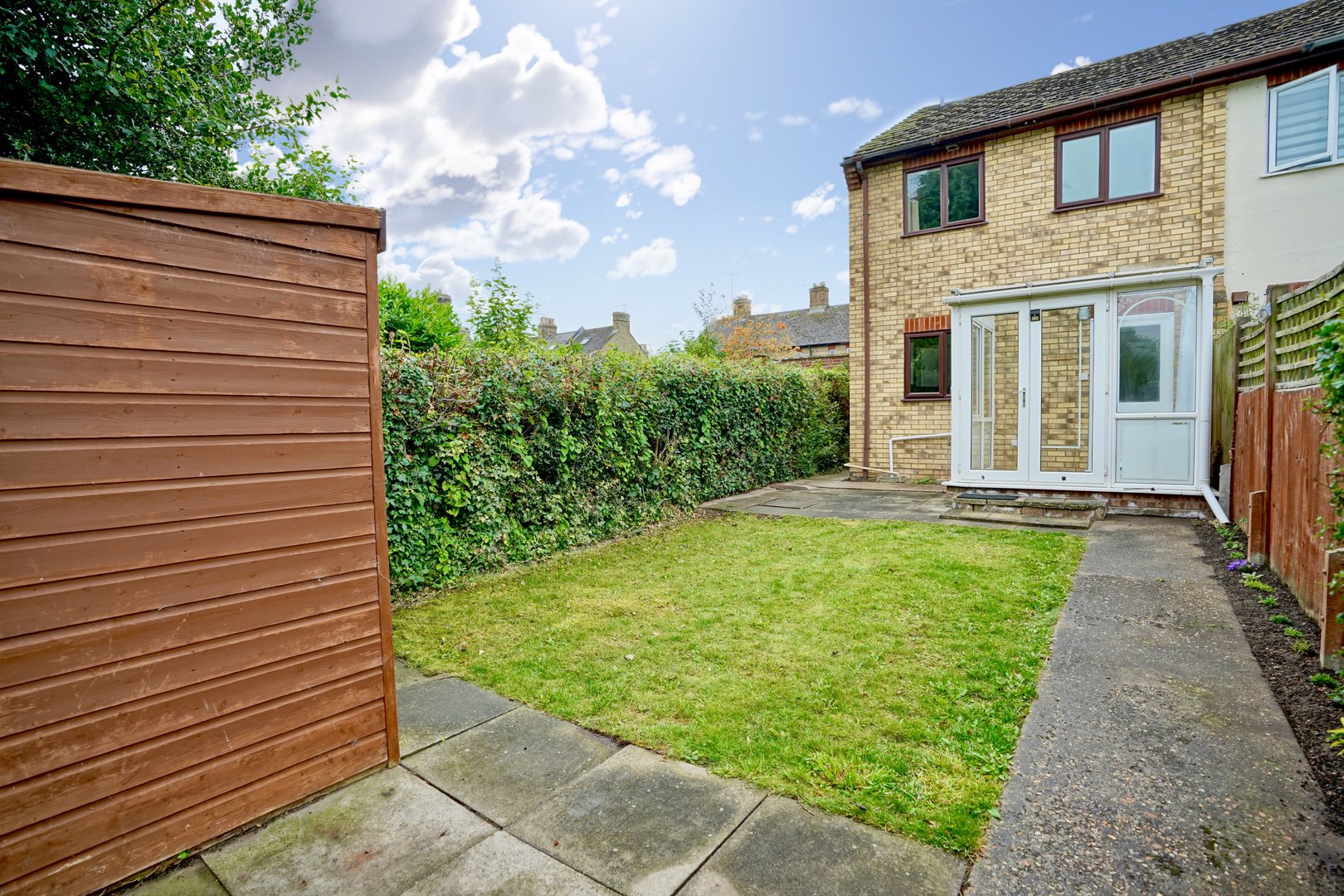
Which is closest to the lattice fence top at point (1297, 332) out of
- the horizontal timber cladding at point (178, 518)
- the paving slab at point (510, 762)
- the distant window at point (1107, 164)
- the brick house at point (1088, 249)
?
the brick house at point (1088, 249)

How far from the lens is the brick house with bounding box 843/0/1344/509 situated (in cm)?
764

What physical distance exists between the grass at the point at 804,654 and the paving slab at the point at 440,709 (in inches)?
5.4

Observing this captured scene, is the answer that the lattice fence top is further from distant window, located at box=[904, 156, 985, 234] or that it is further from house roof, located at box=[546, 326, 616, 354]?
house roof, located at box=[546, 326, 616, 354]

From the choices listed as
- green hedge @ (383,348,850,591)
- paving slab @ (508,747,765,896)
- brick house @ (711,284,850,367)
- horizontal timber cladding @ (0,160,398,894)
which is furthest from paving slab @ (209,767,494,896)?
brick house @ (711,284,850,367)

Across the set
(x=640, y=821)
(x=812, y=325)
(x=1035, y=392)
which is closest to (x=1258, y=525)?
(x=1035, y=392)

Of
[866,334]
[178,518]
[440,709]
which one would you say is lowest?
[440,709]

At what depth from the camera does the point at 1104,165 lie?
1016 centimetres

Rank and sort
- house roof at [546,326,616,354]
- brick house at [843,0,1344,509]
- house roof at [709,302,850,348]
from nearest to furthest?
brick house at [843,0,1344,509] → house roof at [709,302,850,348] → house roof at [546,326,616,354]

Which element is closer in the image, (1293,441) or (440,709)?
(440,709)

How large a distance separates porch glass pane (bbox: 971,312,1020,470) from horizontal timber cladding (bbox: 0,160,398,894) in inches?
321

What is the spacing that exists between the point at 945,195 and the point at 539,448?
936cm

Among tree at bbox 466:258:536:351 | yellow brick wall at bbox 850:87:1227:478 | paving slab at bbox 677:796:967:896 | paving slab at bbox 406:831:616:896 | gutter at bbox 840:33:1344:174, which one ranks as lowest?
paving slab at bbox 406:831:616:896

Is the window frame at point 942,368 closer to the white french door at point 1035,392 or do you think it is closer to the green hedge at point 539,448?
the white french door at point 1035,392

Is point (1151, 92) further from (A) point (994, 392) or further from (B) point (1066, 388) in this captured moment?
(A) point (994, 392)
